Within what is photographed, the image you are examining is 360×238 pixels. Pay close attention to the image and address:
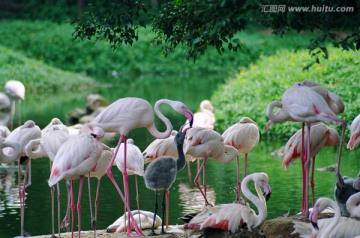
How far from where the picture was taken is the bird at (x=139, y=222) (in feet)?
25.5

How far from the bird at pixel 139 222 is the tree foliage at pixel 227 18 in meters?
1.64

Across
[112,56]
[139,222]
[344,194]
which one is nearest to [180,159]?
[139,222]

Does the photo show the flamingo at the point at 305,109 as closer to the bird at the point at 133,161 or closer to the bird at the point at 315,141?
the bird at the point at 315,141

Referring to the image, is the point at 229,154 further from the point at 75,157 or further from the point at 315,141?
the point at 75,157

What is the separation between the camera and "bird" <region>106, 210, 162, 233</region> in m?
7.77

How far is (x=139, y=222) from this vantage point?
25.9 ft

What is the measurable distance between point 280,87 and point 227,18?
425 inches

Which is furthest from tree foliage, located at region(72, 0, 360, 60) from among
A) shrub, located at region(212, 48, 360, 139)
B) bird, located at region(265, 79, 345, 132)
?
shrub, located at region(212, 48, 360, 139)

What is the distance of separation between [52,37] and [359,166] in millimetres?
23937

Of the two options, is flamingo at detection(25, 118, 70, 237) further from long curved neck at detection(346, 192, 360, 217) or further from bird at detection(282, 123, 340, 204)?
long curved neck at detection(346, 192, 360, 217)

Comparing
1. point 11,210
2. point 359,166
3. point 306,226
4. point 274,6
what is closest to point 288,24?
point 274,6

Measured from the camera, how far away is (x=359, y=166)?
11.6 m

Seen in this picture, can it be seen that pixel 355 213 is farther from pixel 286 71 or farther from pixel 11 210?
pixel 286 71

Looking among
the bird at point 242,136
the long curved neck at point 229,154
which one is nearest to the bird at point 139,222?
the long curved neck at point 229,154
